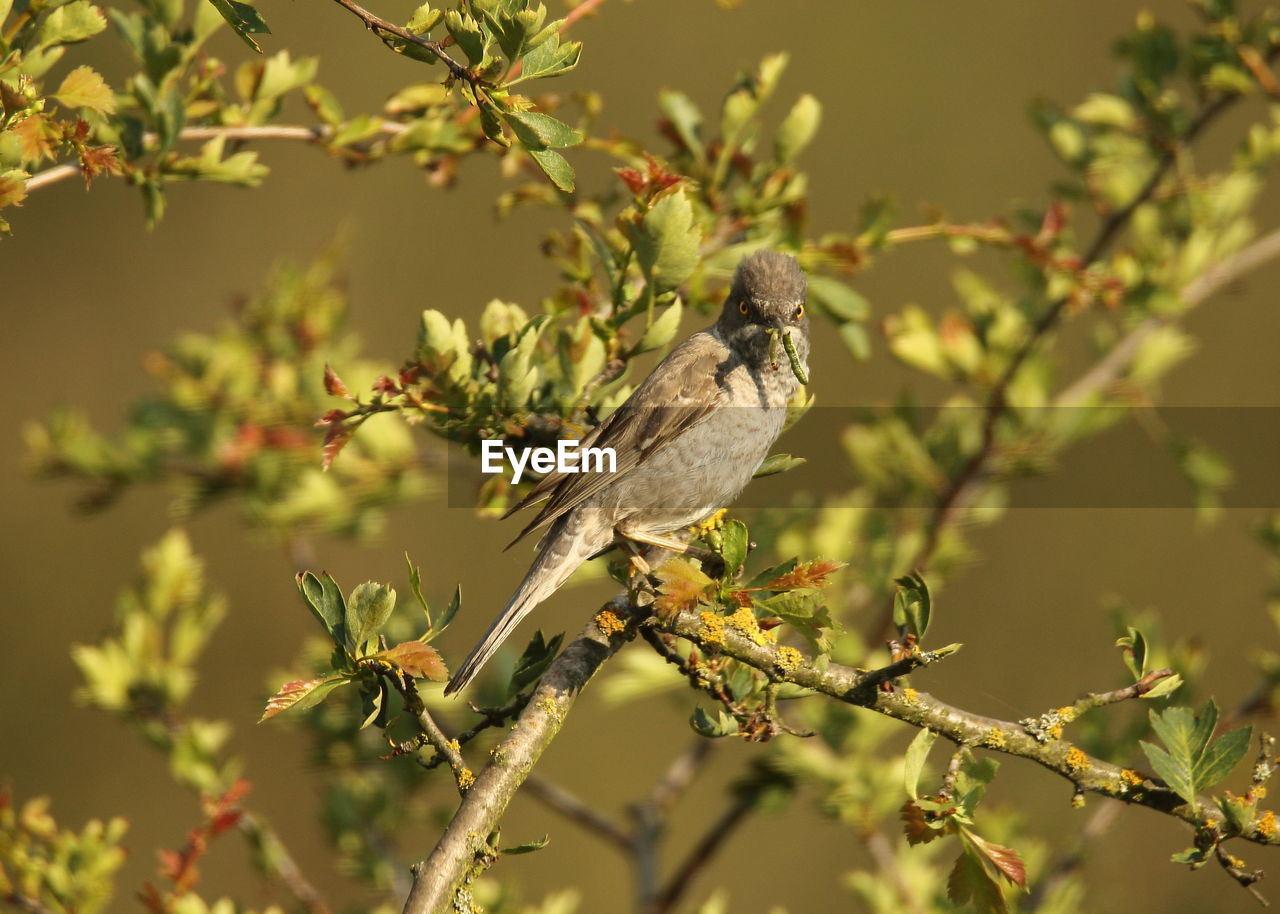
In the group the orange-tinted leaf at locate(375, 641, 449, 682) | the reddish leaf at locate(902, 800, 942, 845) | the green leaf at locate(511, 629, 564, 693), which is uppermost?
the orange-tinted leaf at locate(375, 641, 449, 682)

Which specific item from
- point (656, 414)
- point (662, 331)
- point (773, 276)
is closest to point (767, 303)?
point (773, 276)

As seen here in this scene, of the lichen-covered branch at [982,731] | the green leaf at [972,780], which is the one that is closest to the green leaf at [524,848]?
the lichen-covered branch at [982,731]

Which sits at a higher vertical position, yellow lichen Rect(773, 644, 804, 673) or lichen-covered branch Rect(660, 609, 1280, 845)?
yellow lichen Rect(773, 644, 804, 673)

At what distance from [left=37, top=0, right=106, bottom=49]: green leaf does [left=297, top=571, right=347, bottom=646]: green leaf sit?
119cm

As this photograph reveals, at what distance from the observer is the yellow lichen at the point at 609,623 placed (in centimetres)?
223

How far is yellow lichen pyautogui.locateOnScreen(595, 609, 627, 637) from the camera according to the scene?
223 centimetres

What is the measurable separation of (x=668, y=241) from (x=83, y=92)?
113cm

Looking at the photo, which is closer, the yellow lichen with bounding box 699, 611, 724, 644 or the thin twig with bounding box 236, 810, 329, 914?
the yellow lichen with bounding box 699, 611, 724, 644

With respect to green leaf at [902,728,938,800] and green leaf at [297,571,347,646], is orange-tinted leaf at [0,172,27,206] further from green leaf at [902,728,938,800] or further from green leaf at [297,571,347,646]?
green leaf at [902,728,938,800]

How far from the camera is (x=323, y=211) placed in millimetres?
8242

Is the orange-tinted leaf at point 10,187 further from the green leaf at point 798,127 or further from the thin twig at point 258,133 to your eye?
the green leaf at point 798,127

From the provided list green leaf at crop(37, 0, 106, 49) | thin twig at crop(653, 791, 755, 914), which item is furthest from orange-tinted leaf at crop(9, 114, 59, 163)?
thin twig at crop(653, 791, 755, 914)

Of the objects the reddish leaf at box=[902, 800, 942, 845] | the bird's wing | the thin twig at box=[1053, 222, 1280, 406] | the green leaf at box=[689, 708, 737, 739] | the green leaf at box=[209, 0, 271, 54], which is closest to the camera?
the green leaf at box=[209, 0, 271, 54]

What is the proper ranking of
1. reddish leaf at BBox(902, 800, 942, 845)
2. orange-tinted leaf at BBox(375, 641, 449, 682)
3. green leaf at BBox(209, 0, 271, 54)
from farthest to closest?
reddish leaf at BBox(902, 800, 942, 845)
orange-tinted leaf at BBox(375, 641, 449, 682)
green leaf at BBox(209, 0, 271, 54)
